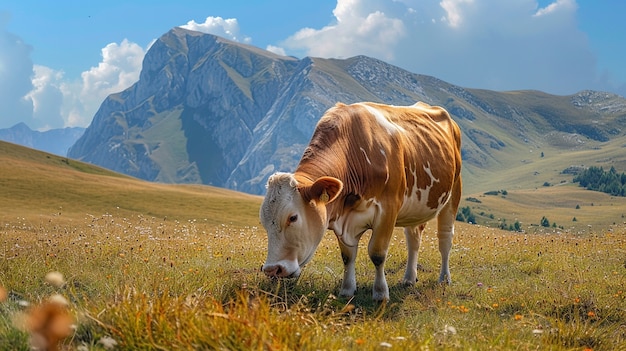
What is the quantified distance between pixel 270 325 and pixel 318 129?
5242mm

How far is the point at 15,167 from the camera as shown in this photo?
72875 mm

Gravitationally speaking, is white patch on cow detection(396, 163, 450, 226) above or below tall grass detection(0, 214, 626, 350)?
above

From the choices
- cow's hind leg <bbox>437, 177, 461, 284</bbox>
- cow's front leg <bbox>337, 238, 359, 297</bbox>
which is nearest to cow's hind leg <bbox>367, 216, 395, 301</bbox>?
cow's front leg <bbox>337, 238, 359, 297</bbox>

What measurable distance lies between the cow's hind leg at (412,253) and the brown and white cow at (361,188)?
0.02 metres

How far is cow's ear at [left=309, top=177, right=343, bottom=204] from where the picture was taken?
25.1 feet

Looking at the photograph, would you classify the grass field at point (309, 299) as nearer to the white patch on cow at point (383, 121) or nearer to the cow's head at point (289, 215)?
the cow's head at point (289, 215)

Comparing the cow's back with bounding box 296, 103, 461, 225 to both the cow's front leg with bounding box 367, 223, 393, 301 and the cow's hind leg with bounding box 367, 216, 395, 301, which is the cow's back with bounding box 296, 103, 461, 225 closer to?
the cow's hind leg with bounding box 367, 216, 395, 301

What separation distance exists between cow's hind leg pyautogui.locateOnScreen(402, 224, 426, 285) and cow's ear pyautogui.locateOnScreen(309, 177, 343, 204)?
4.21 meters

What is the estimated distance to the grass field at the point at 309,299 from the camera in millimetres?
4352

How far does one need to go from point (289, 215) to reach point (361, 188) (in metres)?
1.68

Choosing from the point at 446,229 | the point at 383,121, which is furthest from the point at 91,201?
the point at 383,121

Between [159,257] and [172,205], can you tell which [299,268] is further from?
[172,205]

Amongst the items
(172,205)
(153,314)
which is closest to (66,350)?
(153,314)

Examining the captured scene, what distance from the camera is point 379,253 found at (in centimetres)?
912
